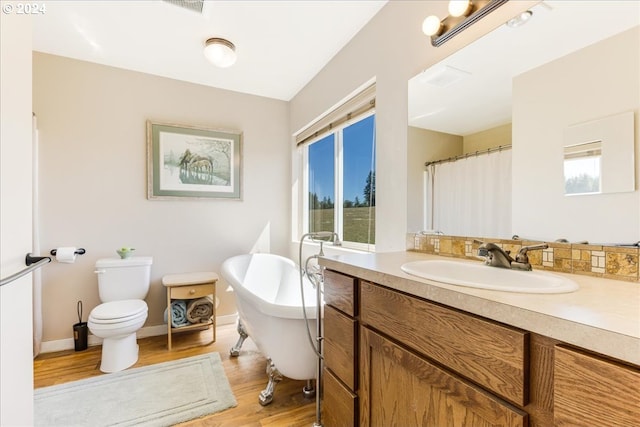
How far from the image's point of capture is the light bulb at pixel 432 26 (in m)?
1.33

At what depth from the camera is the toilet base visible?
6.61 ft

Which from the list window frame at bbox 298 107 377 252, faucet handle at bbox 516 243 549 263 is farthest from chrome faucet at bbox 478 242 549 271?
window frame at bbox 298 107 377 252

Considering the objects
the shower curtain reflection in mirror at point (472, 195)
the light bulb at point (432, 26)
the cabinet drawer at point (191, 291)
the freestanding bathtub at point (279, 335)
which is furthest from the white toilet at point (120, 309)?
the light bulb at point (432, 26)

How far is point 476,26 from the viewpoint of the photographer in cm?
124

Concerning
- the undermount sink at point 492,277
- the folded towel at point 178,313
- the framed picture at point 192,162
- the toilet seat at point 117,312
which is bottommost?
the folded towel at point 178,313

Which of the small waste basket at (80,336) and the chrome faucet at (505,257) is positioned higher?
the chrome faucet at (505,257)

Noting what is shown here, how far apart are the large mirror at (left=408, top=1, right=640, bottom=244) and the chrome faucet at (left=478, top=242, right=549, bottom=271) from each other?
0.37 ft

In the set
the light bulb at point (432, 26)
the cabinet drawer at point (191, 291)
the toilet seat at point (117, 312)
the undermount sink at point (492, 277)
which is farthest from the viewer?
the cabinet drawer at point (191, 291)

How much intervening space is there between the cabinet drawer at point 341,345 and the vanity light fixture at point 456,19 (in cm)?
137

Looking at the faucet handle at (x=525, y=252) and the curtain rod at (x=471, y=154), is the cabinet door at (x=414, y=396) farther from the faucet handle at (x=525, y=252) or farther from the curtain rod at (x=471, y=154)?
the curtain rod at (x=471, y=154)

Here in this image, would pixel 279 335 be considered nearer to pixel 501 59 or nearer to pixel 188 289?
pixel 188 289

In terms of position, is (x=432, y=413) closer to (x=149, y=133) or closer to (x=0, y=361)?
(x=0, y=361)

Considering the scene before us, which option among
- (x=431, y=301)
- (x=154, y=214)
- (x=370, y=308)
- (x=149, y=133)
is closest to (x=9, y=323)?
(x=370, y=308)

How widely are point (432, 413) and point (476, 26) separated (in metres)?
1.52
